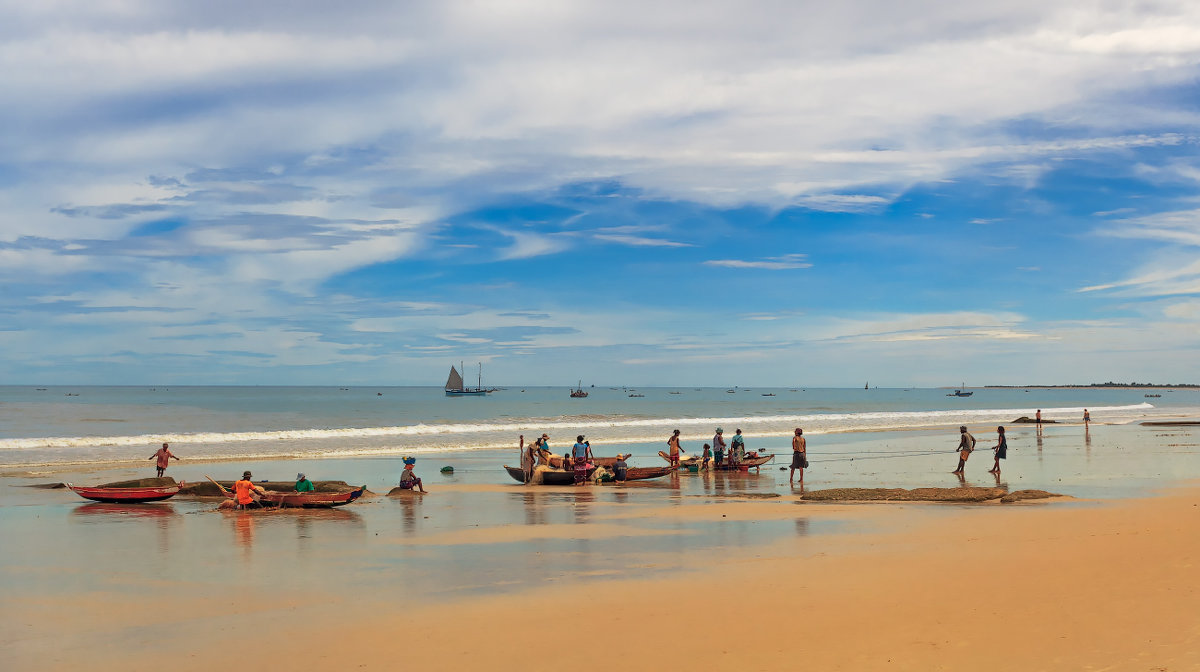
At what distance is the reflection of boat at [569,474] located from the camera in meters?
28.6

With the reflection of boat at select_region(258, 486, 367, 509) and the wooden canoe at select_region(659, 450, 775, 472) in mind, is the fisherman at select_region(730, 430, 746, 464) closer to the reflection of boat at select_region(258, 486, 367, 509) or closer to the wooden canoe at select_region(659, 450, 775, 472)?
the wooden canoe at select_region(659, 450, 775, 472)

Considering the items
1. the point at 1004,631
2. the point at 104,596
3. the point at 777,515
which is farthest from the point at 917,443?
the point at 104,596

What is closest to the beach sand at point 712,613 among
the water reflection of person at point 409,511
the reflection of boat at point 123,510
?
the water reflection of person at point 409,511

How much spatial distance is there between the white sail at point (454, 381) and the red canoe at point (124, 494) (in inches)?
6558

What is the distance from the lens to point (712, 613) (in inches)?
437

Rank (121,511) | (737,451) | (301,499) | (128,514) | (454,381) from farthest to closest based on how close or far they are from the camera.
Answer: (454,381) < (737,451) < (121,511) < (301,499) < (128,514)

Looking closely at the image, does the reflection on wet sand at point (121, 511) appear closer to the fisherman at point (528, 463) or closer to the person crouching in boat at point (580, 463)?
the fisherman at point (528, 463)

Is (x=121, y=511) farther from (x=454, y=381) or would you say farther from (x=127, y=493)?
(x=454, y=381)

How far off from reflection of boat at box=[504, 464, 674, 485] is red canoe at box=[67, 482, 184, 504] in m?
10.4

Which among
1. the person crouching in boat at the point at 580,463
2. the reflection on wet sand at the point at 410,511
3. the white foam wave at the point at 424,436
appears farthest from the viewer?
the white foam wave at the point at 424,436

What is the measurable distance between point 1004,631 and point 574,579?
598 centimetres

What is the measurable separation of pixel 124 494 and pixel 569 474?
12.9m

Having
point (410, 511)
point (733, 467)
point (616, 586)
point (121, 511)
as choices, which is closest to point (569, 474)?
point (733, 467)

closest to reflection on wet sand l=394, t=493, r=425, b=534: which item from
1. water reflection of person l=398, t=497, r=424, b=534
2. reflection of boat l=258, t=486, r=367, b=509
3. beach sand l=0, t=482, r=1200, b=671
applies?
water reflection of person l=398, t=497, r=424, b=534
